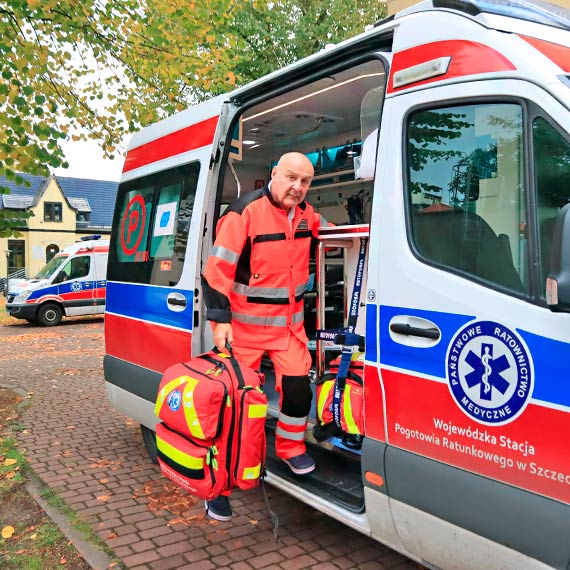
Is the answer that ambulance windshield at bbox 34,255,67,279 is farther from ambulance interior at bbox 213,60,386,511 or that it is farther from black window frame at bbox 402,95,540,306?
black window frame at bbox 402,95,540,306

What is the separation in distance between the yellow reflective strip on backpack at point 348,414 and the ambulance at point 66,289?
1413 cm

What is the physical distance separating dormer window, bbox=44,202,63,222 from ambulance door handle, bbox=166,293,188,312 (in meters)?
38.6

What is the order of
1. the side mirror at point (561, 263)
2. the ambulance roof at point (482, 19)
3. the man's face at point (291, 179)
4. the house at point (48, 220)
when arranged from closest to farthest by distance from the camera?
the side mirror at point (561, 263) → the ambulance roof at point (482, 19) → the man's face at point (291, 179) → the house at point (48, 220)

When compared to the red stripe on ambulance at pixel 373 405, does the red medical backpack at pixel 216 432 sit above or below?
below

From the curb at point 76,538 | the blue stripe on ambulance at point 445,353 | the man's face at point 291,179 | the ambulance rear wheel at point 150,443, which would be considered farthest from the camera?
the ambulance rear wheel at point 150,443

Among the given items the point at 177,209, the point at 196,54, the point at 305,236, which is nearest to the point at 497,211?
the point at 305,236

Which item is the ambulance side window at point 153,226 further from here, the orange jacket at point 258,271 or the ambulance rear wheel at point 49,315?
the ambulance rear wheel at point 49,315

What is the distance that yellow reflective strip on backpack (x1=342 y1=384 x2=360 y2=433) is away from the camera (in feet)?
10.6

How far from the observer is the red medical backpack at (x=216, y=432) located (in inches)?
121

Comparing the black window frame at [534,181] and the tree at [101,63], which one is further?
the tree at [101,63]

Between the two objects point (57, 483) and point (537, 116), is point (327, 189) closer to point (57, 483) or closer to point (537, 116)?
point (57, 483)

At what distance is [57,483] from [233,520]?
152 cm

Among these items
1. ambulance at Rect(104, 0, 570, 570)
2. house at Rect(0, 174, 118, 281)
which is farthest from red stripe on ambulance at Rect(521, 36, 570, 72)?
house at Rect(0, 174, 118, 281)

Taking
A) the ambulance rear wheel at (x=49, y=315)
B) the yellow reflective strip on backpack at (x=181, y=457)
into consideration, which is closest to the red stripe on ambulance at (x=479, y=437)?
the yellow reflective strip on backpack at (x=181, y=457)
